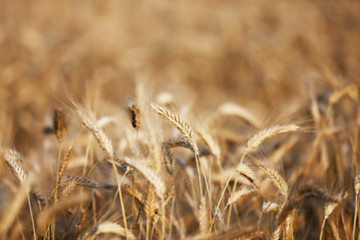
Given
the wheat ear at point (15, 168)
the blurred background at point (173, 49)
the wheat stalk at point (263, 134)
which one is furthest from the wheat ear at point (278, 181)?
the blurred background at point (173, 49)

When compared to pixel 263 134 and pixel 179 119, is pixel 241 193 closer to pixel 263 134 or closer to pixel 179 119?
pixel 263 134

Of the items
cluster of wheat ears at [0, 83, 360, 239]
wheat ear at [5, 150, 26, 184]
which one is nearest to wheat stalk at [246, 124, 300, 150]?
cluster of wheat ears at [0, 83, 360, 239]

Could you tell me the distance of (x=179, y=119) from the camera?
1.29m

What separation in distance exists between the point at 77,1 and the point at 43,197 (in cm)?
786

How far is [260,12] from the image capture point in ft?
28.0

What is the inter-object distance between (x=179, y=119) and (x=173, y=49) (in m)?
5.73

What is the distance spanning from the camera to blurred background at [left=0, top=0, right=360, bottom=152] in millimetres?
4164

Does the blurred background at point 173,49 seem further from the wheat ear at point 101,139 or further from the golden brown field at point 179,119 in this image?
the wheat ear at point 101,139

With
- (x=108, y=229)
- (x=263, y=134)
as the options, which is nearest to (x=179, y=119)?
(x=263, y=134)

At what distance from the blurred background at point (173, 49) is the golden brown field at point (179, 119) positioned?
1.4 inches

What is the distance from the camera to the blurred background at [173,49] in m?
4.16

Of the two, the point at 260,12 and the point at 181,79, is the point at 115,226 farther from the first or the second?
the point at 260,12

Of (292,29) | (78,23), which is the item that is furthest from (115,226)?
(292,29)

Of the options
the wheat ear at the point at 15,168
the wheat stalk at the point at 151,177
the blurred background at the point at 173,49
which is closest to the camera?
the wheat stalk at the point at 151,177
